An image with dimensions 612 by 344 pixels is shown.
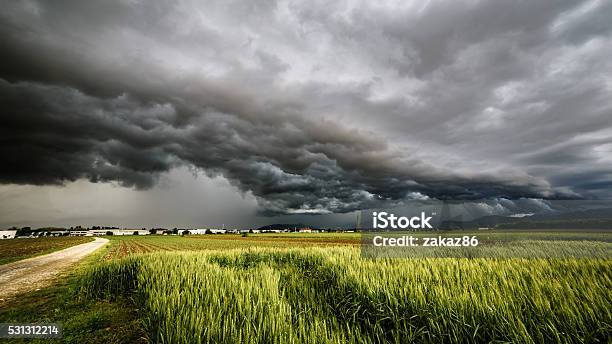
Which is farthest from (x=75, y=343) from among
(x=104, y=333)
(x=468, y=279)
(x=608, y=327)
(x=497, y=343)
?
(x=608, y=327)

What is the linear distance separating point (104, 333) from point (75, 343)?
26.5 inches

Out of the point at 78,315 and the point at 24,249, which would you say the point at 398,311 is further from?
the point at 24,249

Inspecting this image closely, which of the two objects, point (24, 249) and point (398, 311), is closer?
point (398, 311)

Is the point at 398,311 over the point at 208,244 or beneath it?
over

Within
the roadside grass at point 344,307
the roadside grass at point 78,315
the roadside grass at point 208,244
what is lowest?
the roadside grass at point 208,244

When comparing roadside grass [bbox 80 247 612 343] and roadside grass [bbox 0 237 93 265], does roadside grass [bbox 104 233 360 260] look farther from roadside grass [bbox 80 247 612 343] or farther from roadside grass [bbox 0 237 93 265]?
roadside grass [bbox 80 247 612 343]

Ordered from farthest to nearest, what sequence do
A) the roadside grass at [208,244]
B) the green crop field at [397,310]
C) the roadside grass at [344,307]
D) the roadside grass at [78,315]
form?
the roadside grass at [208,244] < the roadside grass at [78,315] < the roadside grass at [344,307] < the green crop field at [397,310]

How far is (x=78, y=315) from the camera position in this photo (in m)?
8.88

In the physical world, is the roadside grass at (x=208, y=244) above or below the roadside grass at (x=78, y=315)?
below

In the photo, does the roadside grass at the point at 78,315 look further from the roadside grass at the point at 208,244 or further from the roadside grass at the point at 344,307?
the roadside grass at the point at 208,244

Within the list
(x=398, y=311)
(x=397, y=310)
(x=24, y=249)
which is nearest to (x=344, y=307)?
(x=398, y=311)

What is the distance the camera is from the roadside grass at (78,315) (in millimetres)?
6949

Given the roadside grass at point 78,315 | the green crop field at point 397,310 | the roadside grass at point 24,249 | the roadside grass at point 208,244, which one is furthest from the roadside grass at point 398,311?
the roadside grass at point 24,249

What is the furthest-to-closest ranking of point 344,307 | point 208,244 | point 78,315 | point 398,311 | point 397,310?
point 208,244, point 78,315, point 344,307, point 398,311, point 397,310
